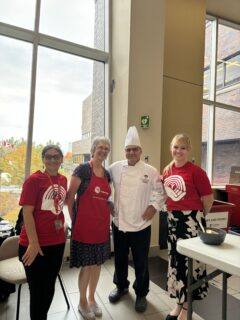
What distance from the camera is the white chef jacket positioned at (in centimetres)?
202

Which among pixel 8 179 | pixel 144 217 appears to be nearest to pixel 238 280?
pixel 144 217

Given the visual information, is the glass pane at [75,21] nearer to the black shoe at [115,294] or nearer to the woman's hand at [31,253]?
the woman's hand at [31,253]

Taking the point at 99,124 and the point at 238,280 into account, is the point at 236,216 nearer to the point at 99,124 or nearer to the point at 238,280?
the point at 238,280

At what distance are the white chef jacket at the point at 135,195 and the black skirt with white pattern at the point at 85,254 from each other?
286 millimetres

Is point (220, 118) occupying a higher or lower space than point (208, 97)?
lower

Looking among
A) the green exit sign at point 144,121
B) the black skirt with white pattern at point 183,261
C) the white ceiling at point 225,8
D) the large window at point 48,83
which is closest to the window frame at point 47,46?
the large window at point 48,83

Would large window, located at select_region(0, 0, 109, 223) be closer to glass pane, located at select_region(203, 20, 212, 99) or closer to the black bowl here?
the black bowl

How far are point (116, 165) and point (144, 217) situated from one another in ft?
1.65

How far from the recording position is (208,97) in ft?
15.7

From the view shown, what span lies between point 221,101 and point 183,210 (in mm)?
3789

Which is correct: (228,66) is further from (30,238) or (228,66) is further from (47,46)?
(30,238)

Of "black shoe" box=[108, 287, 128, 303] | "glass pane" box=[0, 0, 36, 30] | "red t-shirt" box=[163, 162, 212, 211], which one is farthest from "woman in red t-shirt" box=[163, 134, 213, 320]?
"glass pane" box=[0, 0, 36, 30]

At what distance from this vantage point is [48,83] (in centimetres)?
306

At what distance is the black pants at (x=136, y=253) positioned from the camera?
2.06 meters
